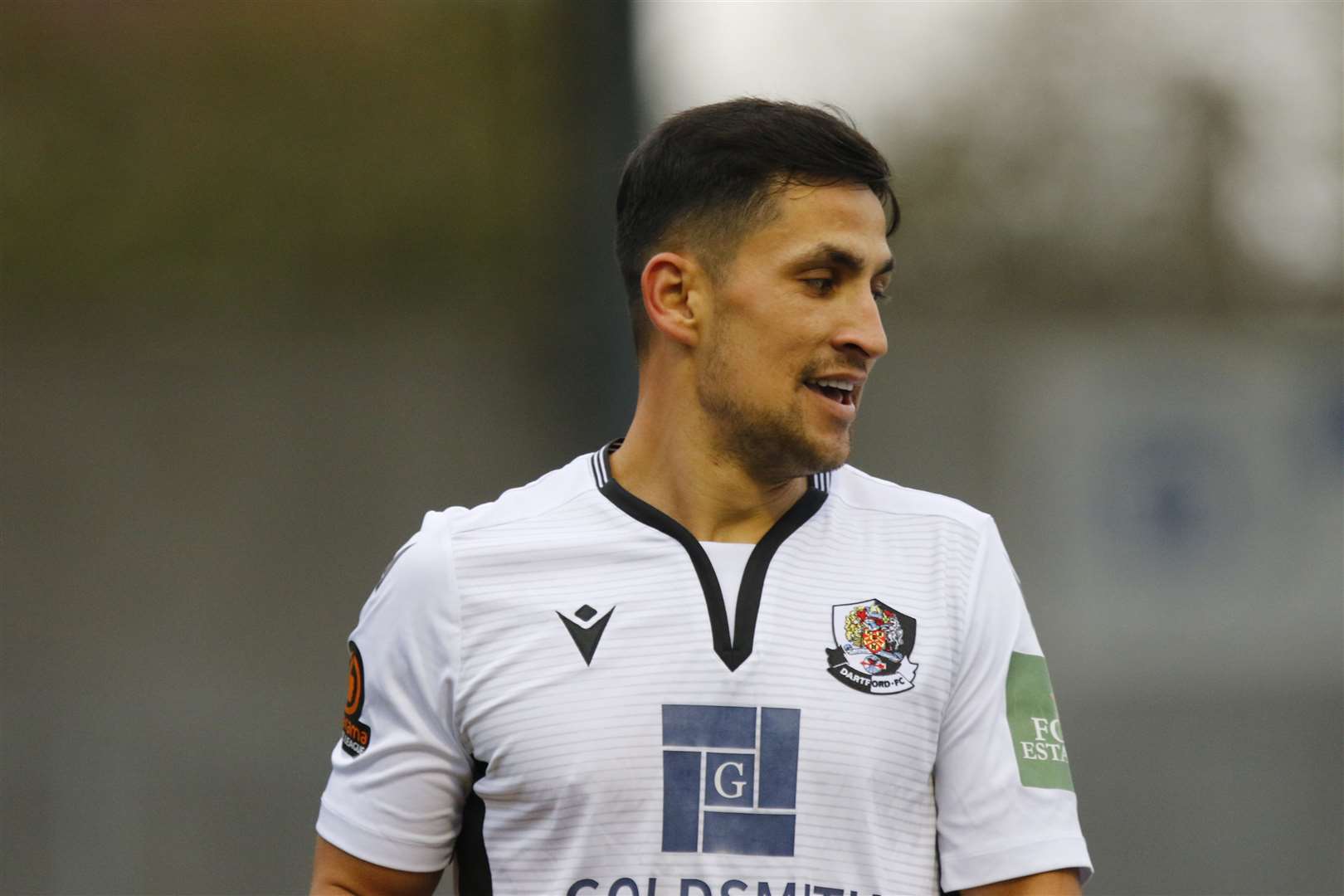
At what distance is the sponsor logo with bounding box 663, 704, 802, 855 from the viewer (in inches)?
82.1

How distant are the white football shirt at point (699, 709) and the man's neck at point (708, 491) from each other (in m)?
0.03

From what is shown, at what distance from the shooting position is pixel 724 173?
91.4 inches

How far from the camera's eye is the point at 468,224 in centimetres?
600

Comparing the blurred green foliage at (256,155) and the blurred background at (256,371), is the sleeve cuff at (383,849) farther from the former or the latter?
the blurred green foliage at (256,155)

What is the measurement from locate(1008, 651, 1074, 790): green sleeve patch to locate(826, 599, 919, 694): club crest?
6.1 inches

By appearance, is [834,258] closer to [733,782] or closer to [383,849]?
[733,782]

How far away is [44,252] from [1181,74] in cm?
485

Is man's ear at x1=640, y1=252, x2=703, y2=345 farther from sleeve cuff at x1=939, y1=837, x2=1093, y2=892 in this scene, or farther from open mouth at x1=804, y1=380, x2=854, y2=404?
sleeve cuff at x1=939, y1=837, x2=1093, y2=892

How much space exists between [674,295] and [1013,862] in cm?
92

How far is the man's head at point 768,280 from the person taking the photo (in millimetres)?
2215

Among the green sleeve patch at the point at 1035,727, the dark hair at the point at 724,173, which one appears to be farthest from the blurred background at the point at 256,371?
the green sleeve patch at the point at 1035,727

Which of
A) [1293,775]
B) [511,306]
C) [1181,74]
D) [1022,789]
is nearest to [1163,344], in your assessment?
[1181,74]

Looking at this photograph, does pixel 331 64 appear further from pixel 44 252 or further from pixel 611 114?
pixel 611 114

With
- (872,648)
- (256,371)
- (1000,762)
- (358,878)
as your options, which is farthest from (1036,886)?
(256,371)
